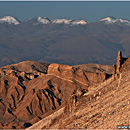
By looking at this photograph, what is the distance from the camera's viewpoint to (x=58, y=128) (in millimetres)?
41875

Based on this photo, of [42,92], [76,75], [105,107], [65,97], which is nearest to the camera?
[105,107]

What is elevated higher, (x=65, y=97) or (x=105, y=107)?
(x=105, y=107)

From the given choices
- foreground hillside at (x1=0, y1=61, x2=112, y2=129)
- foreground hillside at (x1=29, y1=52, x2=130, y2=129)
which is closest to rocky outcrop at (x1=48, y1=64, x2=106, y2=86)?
foreground hillside at (x1=0, y1=61, x2=112, y2=129)

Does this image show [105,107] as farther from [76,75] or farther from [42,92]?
[76,75]

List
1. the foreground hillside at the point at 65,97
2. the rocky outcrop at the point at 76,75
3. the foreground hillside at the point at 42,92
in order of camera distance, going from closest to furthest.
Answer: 1. the foreground hillside at the point at 65,97
2. the foreground hillside at the point at 42,92
3. the rocky outcrop at the point at 76,75

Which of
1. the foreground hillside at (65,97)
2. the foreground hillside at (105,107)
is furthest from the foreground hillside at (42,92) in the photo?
the foreground hillside at (105,107)

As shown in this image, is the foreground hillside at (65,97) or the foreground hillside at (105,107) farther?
the foreground hillside at (65,97)

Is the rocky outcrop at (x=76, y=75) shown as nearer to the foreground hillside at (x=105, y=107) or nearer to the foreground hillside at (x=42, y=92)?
the foreground hillside at (x=42, y=92)

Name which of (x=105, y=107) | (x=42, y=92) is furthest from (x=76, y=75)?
(x=105, y=107)

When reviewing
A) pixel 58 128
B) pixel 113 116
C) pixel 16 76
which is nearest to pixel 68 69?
pixel 16 76

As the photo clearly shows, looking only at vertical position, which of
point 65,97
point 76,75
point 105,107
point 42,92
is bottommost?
point 65,97

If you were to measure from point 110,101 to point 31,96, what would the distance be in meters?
49.3

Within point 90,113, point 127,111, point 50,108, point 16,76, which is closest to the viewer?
point 127,111

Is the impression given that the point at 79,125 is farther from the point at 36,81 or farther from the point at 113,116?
the point at 36,81
